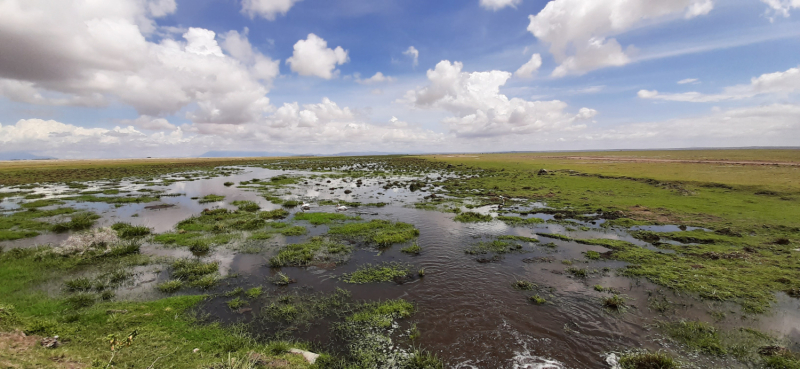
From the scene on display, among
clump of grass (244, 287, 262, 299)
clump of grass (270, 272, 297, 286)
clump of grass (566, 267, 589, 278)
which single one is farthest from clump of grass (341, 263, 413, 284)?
clump of grass (566, 267, 589, 278)

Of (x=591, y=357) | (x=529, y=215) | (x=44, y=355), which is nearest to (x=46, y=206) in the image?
(x=44, y=355)

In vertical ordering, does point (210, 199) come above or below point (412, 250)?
above

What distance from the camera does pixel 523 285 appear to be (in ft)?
44.5

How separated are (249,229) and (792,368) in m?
28.4

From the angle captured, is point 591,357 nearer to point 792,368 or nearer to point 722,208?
point 792,368

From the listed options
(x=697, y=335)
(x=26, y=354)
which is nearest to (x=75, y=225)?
(x=26, y=354)

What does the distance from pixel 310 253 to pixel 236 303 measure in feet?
18.6

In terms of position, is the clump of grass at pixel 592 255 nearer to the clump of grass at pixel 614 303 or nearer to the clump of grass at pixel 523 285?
the clump of grass at pixel 614 303

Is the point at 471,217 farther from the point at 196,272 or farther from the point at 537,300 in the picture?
the point at 196,272

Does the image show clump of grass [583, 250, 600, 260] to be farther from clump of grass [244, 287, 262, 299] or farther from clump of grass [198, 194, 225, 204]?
clump of grass [198, 194, 225, 204]

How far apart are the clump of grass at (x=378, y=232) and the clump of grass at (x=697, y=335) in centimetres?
1411

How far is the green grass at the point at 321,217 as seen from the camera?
81.1ft

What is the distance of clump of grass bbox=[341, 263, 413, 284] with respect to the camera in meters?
14.2

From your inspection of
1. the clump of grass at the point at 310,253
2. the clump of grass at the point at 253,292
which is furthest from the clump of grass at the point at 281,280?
the clump of grass at the point at 310,253
